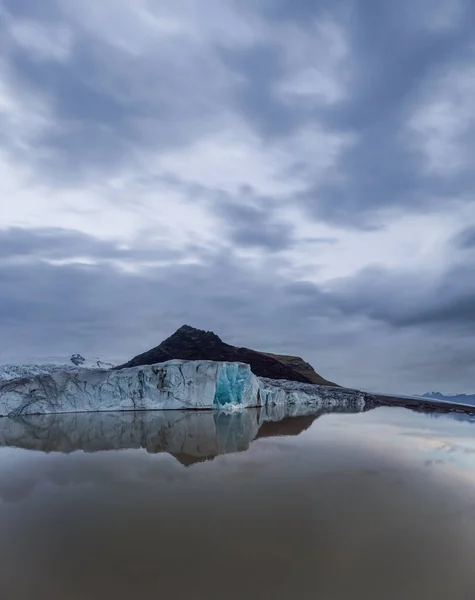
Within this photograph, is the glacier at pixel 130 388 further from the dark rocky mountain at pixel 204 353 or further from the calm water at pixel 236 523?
the dark rocky mountain at pixel 204 353

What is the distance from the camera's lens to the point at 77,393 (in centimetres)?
2873

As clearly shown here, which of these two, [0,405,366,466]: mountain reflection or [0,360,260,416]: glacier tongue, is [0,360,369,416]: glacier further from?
[0,405,366,466]: mountain reflection

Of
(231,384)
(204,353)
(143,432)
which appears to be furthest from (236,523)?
(204,353)

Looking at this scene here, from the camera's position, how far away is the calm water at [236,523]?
16.3 feet

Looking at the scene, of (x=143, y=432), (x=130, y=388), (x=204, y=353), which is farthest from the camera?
(x=204, y=353)

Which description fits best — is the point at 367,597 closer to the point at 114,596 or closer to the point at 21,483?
the point at 114,596

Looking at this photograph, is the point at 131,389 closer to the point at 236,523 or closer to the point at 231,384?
the point at 231,384

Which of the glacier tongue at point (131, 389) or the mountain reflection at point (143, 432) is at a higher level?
the glacier tongue at point (131, 389)

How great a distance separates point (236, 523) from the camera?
280 inches

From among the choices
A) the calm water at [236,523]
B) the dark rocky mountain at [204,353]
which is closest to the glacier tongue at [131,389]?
the calm water at [236,523]

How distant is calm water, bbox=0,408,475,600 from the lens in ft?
16.3

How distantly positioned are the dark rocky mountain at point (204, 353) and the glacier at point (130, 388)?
36.1 meters

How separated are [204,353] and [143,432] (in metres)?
53.6

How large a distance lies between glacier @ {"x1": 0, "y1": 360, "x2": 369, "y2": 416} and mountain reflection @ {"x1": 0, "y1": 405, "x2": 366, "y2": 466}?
1.33 m
